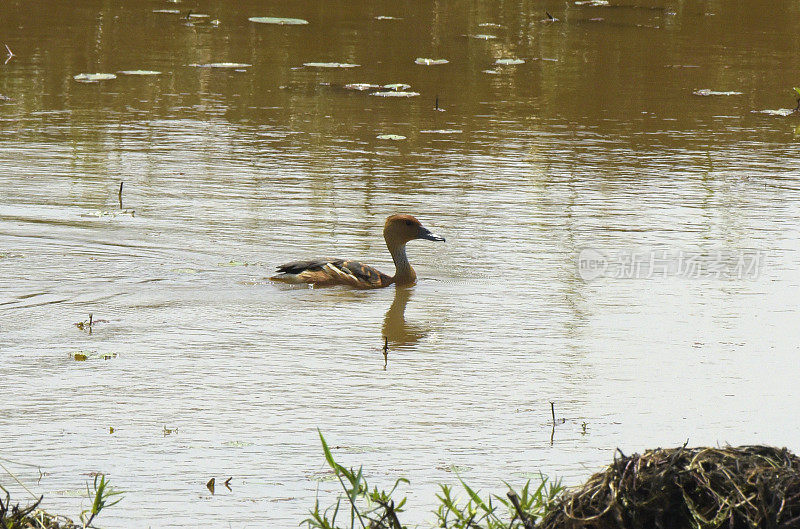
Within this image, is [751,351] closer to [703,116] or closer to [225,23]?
[703,116]

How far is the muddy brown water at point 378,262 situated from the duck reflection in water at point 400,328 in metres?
0.05

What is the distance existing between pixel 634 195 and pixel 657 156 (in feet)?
5.91

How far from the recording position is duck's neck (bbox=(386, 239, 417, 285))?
9.62 meters

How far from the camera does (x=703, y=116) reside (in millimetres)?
15742

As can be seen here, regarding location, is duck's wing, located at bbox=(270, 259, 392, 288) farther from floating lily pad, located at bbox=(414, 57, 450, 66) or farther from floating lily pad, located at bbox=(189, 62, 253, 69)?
floating lily pad, located at bbox=(414, 57, 450, 66)

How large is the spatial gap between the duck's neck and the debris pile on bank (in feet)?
19.0

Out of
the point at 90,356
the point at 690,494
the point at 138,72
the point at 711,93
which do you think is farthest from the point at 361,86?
the point at 690,494

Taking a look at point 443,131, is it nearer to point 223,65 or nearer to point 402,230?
point 223,65

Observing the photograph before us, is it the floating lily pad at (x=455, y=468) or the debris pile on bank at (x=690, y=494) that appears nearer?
the debris pile on bank at (x=690, y=494)

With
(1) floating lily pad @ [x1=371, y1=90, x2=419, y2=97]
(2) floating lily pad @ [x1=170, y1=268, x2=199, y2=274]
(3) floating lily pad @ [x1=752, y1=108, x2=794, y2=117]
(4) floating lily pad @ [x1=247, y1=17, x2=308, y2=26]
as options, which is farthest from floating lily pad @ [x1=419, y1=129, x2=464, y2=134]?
(4) floating lily pad @ [x1=247, y1=17, x2=308, y2=26]

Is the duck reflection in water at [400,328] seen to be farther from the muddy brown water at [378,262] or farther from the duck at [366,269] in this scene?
the duck at [366,269]

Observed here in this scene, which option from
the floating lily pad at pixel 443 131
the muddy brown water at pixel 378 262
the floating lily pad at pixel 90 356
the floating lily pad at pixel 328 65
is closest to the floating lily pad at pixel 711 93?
the muddy brown water at pixel 378 262

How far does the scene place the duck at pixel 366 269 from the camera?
919 centimetres

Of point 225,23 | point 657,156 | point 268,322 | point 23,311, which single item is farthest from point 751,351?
point 225,23
